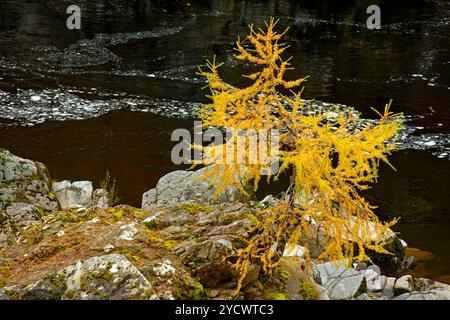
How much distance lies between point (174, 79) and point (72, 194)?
11857 millimetres

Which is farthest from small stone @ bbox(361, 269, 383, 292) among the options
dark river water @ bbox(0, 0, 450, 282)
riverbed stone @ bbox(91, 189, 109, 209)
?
riverbed stone @ bbox(91, 189, 109, 209)

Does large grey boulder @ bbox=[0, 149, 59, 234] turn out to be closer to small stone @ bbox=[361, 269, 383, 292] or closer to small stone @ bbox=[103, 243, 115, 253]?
Answer: small stone @ bbox=[103, 243, 115, 253]

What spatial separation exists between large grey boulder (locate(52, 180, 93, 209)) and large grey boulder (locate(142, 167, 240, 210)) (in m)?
1.53

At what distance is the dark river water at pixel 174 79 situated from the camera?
15001 mm

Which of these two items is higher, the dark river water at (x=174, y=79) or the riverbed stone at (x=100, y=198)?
the dark river water at (x=174, y=79)

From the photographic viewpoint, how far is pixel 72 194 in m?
11.9

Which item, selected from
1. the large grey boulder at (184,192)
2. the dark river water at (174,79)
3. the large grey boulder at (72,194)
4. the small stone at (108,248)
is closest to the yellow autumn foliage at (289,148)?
the small stone at (108,248)

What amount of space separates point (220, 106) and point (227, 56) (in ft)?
67.7

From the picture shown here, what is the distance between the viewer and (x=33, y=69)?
23.0m

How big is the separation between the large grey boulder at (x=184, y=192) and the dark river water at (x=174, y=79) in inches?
83.4

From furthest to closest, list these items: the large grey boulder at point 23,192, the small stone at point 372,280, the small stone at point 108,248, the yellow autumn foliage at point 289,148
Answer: the large grey boulder at point 23,192 < the small stone at point 372,280 < the small stone at point 108,248 < the yellow autumn foliage at point 289,148

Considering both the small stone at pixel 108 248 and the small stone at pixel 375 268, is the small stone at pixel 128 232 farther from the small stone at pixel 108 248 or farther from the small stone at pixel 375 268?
the small stone at pixel 375 268
